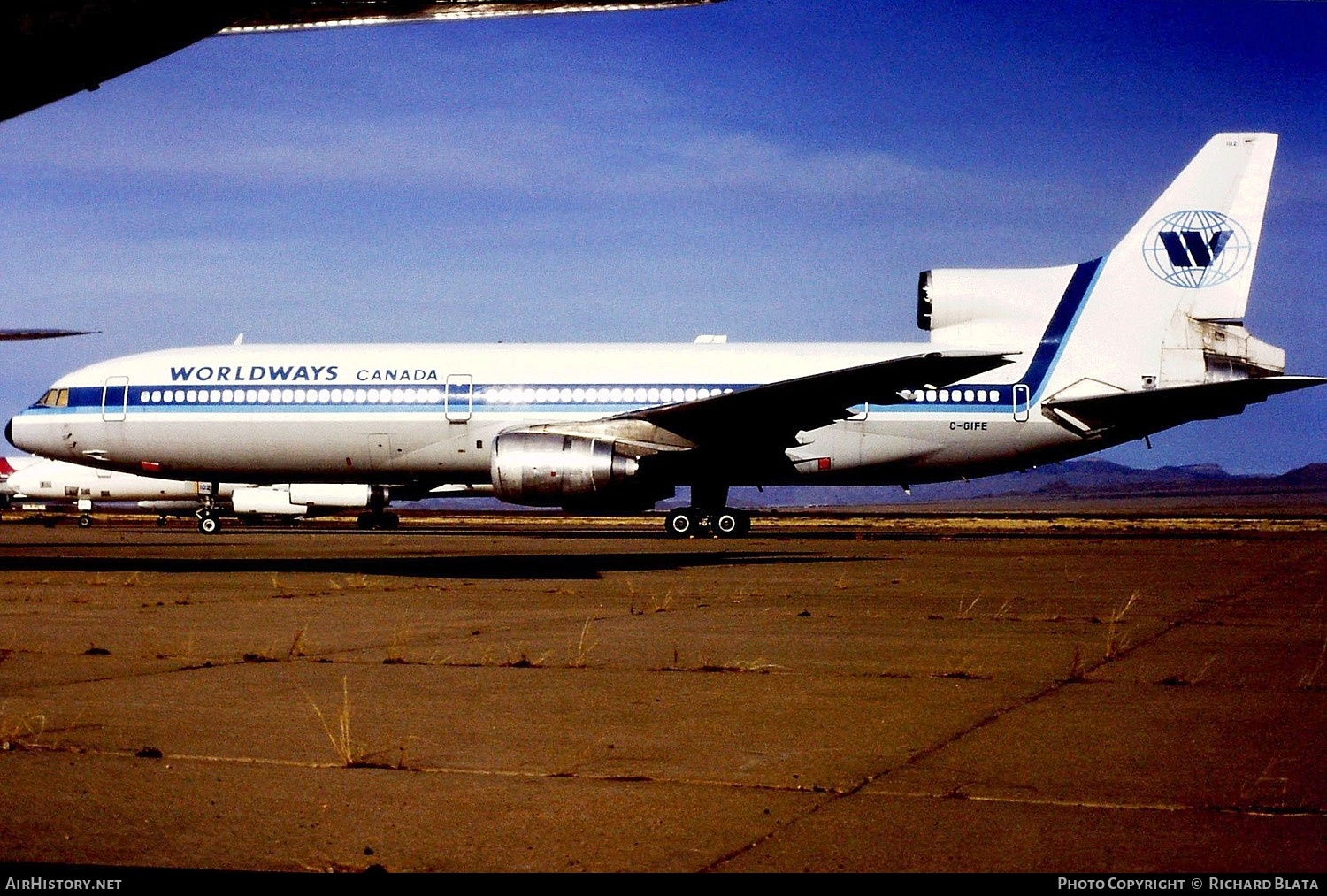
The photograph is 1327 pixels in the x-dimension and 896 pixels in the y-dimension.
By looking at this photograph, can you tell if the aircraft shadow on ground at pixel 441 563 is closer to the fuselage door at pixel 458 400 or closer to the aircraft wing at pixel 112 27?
the fuselage door at pixel 458 400

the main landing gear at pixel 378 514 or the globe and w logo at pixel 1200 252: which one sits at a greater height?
the globe and w logo at pixel 1200 252

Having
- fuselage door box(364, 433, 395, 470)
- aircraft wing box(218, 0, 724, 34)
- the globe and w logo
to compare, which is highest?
the globe and w logo

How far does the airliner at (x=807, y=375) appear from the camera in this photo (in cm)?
2369

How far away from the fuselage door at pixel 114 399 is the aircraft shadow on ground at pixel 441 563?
7.96 metres

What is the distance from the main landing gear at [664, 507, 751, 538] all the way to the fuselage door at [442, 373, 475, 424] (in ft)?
15.0

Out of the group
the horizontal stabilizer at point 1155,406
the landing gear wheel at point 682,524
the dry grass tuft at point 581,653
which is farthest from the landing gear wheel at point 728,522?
the dry grass tuft at point 581,653

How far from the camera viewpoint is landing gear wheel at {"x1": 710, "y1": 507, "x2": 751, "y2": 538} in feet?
78.7

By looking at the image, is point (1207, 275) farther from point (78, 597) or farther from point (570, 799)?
point (570, 799)

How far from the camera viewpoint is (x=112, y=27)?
710 centimetres

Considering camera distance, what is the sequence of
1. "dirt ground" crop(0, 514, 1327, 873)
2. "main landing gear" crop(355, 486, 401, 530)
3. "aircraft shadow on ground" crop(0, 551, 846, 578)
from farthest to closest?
"main landing gear" crop(355, 486, 401, 530) → "aircraft shadow on ground" crop(0, 551, 846, 578) → "dirt ground" crop(0, 514, 1327, 873)

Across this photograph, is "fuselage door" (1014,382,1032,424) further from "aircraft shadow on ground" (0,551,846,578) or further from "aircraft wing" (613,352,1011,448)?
"aircraft shadow on ground" (0,551,846,578)

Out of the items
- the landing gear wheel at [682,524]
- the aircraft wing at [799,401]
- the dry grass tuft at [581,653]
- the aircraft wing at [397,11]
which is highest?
the aircraft wing at [397,11]

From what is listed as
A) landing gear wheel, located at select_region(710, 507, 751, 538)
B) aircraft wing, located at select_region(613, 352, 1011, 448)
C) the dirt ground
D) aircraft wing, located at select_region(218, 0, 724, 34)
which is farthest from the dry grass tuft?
landing gear wheel, located at select_region(710, 507, 751, 538)

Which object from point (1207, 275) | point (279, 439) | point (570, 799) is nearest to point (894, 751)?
point (570, 799)
